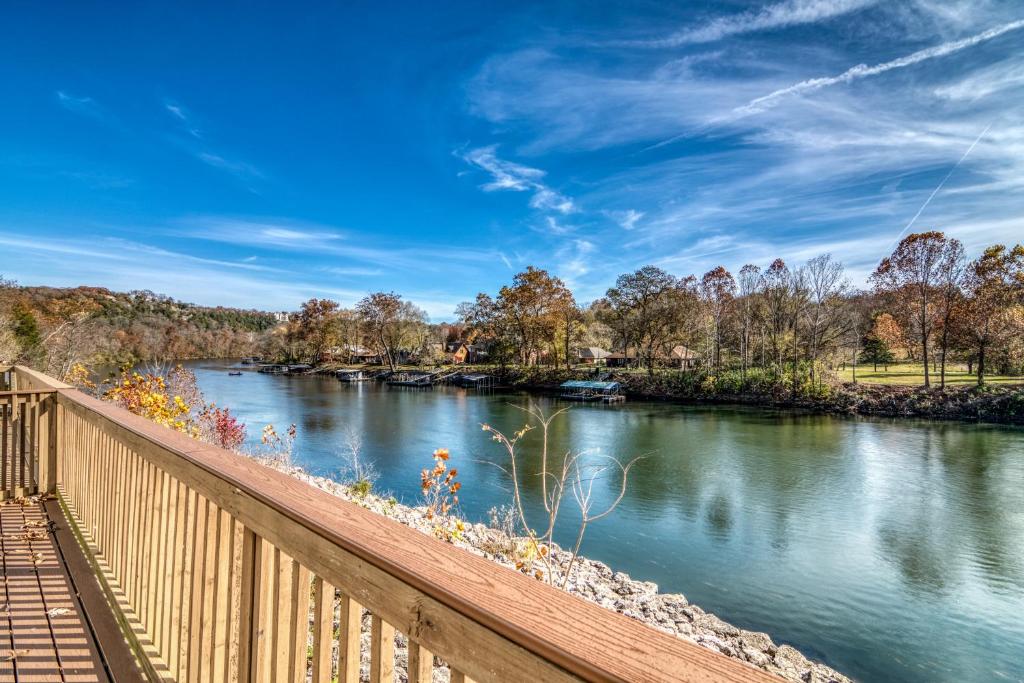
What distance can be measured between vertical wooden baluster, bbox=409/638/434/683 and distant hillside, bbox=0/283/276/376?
1921cm

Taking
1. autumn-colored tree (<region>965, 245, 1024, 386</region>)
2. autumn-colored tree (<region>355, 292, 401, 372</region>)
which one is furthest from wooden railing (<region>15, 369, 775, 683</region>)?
autumn-colored tree (<region>355, 292, 401, 372</region>)

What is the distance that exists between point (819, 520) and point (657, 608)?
5747 millimetres

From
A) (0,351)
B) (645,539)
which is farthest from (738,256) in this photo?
(0,351)

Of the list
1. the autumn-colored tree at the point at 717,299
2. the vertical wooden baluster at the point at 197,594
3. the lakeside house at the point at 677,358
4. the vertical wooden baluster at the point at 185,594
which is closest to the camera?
the vertical wooden baluster at the point at 197,594

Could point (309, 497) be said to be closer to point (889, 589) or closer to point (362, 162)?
point (889, 589)

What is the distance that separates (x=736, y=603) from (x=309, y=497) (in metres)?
7.70

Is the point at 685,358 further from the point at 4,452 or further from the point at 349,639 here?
the point at 349,639

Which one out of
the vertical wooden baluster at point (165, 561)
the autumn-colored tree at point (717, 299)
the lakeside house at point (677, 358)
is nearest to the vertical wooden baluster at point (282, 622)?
the vertical wooden baluster at point (165, 561)

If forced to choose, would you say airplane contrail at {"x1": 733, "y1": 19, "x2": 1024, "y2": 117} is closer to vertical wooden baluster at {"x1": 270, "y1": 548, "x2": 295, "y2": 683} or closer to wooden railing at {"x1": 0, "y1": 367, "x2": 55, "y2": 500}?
wooden railing at {"x1": 0, "y1": 367, "x2": 55, "y2": 500}

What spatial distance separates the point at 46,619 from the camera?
2225mm

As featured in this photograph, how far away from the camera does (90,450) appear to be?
115 inches

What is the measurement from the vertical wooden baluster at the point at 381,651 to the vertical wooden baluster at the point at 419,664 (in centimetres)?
8

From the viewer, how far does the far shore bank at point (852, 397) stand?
2152cm

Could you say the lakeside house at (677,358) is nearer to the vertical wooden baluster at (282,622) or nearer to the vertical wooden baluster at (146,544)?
the vertical wooden baluster at (146,544)
